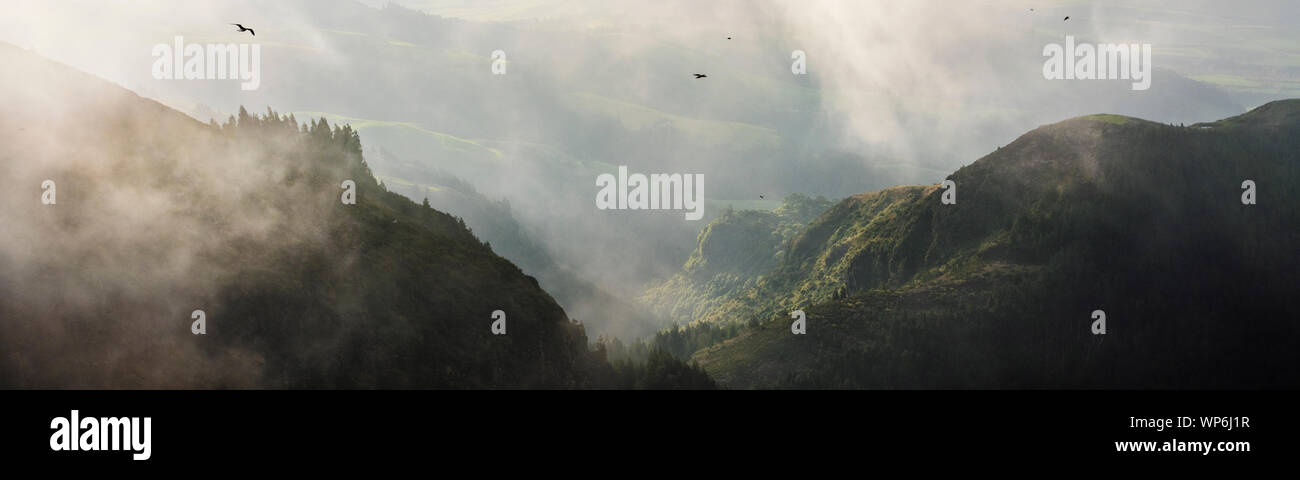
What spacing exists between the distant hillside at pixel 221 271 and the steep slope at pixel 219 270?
23 centimetres

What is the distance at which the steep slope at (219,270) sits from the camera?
9450cm

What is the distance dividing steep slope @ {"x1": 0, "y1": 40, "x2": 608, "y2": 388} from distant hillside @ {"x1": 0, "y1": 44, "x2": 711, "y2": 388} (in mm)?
228

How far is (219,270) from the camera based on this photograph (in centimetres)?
10775

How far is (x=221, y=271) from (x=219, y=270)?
0.25m

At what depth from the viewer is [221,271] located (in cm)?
10781

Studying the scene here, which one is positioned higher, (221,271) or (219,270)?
(219,270)

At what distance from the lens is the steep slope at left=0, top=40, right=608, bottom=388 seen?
94.5m

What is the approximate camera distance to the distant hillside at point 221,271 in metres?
94.5
